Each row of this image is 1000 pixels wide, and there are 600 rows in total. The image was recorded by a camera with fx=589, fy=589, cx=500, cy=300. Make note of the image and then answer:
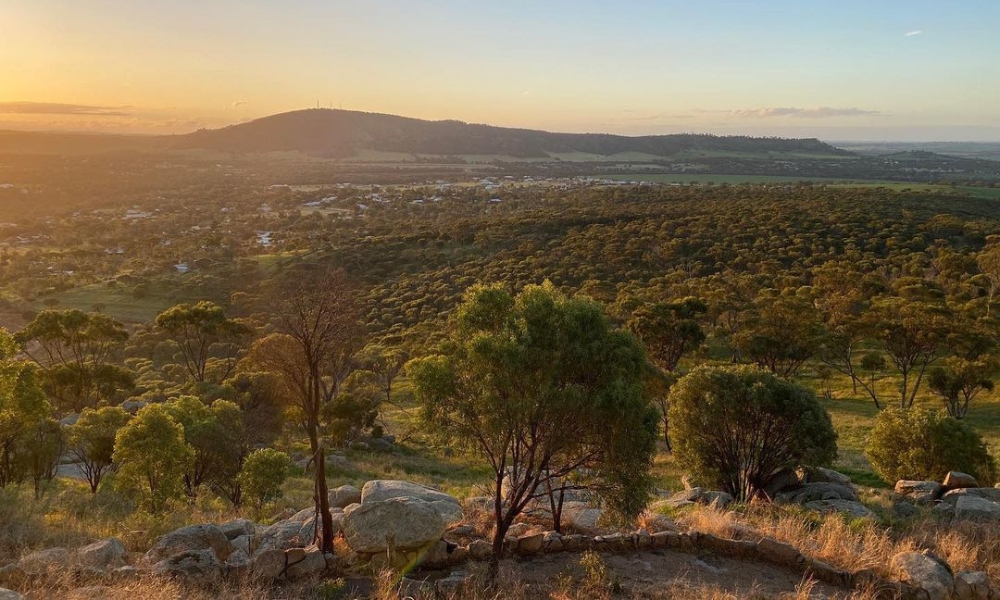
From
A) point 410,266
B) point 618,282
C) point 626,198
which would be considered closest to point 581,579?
point 618,282

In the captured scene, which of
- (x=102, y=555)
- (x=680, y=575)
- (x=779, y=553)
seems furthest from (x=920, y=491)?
(x=102, y=555)

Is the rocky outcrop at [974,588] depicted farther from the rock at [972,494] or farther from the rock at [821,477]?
the rock at [821,477]

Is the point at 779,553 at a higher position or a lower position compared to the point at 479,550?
higher

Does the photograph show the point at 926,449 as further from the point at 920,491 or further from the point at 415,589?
the point at 415,589

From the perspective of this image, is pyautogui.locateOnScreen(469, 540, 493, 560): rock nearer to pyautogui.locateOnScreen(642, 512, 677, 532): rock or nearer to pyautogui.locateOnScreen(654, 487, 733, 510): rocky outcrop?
pyautogui.locateOnScreen(642, 512, 677, 532): rock

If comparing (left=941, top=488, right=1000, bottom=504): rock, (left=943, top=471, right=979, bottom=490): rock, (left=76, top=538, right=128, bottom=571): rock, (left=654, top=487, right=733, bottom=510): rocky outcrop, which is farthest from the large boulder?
(left=943, top=471, right=979, bottom=490): rock

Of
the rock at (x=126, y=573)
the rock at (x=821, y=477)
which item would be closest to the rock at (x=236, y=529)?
the rock at (x=126, y=573)

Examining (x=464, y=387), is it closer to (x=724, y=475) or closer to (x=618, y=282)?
(x=724, y=475)
